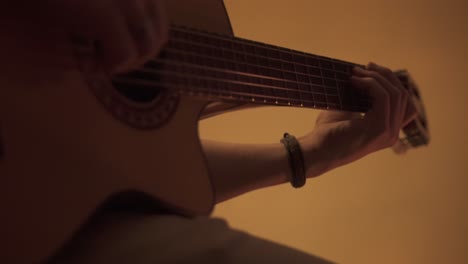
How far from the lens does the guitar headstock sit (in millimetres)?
1003

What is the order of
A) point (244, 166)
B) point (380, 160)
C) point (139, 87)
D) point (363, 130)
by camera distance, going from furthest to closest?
point (380, 160)
point (363, 130)
point (244, 166)
point (139, 87)

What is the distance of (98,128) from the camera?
463 mm

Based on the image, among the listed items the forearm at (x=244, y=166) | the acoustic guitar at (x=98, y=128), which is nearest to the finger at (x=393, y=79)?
the forearm at (x=244, y=166)

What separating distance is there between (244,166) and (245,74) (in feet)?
0.64

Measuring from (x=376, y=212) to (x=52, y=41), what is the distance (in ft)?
4.36

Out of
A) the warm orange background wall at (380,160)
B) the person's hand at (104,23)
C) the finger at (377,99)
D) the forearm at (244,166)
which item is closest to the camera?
the person's hand at (104,23)

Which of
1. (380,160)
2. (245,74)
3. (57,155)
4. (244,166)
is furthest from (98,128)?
(380,160)

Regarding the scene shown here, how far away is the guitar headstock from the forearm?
11.2 inches

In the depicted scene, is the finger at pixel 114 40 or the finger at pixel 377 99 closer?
the finger at pixel 114 40

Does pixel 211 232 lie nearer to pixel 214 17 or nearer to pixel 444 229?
pixel 214 17

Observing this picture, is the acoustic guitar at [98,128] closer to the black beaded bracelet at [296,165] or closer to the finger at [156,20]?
the finger at [156,20]

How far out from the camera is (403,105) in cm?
94

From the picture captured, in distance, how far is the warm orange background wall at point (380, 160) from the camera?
1.53 m

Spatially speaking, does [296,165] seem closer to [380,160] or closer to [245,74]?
[245,74]
